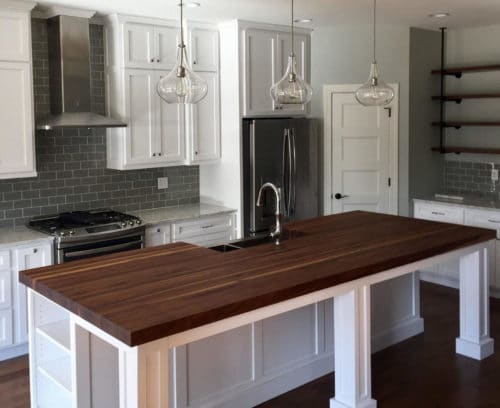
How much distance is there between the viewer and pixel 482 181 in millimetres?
6488

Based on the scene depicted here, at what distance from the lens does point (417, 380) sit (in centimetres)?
412

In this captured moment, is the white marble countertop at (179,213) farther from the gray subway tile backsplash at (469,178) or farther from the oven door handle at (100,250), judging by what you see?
Result: the gray subway tile backsplash at (469,178)

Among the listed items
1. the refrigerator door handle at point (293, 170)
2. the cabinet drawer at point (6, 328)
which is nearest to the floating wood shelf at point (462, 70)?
the refrigerator door handle at point (293, 170)

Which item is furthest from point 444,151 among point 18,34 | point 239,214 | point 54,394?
point 54,394

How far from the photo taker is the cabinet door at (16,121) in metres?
4.59

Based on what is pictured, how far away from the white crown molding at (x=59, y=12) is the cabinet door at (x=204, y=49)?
0.96 meters

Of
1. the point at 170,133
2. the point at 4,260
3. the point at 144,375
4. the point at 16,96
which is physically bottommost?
the point at 144,375

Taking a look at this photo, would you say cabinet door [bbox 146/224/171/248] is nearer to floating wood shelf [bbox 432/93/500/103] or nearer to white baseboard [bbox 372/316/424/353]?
white baseboard [bbox 372/316/424/353]

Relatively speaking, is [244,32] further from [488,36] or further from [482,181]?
[482,181]

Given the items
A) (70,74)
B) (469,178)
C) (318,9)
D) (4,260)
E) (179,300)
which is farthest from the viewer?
(469,178)

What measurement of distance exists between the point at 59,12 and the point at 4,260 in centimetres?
192

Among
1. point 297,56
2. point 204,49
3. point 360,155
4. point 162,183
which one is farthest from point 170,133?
point 360,155

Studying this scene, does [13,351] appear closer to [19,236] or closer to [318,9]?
[19,236]

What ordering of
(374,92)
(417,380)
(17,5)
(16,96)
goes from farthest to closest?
(16,96) < (17,5) < (417,380) < (374,92)
